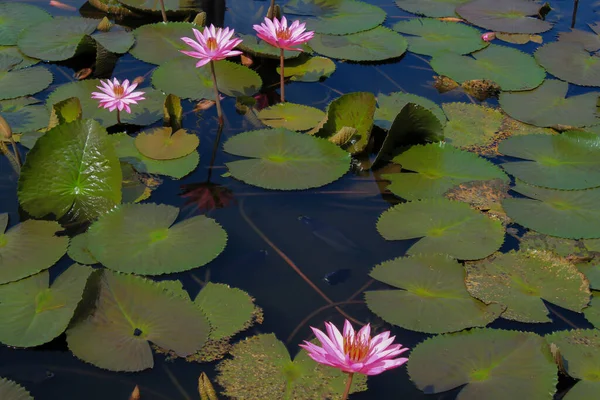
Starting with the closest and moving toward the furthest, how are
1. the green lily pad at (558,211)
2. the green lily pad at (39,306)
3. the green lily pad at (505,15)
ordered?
the green lily pad at (39,306), the green lily pad at (558,211), the green lily pad at (505,15)

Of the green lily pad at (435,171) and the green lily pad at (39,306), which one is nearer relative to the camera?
the green lily pad at (39,306)

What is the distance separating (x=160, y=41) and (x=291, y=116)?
1.40 metres

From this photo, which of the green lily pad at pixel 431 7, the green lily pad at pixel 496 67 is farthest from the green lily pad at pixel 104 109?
the green lily pad at pixel 431 7

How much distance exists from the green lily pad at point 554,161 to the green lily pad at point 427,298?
1.01 meters

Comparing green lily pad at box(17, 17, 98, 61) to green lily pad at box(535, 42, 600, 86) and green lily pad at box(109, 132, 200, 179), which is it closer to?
green lily pad at box(109, 132, 200, 179)

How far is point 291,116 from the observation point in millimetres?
4203

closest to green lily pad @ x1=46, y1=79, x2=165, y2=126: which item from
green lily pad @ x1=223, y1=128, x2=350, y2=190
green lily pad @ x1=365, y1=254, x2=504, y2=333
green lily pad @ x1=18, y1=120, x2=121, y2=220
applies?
green lily pad @ x1=223, y1=128, x2=350, y2=190

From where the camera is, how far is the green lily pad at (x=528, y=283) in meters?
2.98

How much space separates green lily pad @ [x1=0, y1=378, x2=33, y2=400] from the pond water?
0.08 m

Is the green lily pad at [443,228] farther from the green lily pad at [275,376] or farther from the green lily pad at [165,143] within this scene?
the green lily pad at [165,143]

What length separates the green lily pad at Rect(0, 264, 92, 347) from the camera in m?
2.66

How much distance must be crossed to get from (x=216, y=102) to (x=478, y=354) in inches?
90.2

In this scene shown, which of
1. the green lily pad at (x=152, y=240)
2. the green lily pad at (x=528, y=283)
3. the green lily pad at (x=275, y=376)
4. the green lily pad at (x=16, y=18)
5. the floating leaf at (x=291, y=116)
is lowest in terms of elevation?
the green lily pad at (x=275, y=376)

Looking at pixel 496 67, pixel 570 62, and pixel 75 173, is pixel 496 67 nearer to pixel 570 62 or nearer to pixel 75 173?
pixel 570 62
